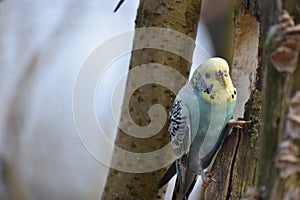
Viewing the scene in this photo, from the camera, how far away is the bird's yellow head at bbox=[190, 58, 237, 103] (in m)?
1.67

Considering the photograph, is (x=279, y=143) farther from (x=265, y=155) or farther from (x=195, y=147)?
(x=195, y=147)

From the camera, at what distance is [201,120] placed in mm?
1723

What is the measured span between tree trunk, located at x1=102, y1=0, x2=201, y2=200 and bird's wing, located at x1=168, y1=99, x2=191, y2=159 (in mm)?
174

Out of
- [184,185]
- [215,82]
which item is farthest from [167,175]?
[215,82]

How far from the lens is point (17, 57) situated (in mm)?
4418

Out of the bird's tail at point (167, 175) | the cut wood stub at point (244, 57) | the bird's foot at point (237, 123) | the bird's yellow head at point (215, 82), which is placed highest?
the cut wood stub at point (244, 57)

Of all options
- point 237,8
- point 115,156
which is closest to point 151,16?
point 237,8

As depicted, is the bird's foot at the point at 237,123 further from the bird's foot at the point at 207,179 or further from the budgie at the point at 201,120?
the bird's foot at the point at 207,179

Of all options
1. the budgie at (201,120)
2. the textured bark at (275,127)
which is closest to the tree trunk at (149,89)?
the budgie at (201,120)

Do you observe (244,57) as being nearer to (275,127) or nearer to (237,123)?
(237,123)

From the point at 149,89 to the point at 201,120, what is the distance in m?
0.26

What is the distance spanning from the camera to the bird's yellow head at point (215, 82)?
167 centimetres

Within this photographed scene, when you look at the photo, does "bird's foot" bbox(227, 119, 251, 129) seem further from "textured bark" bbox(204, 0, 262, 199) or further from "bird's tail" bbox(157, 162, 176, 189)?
"bird's tail" bbox(157, 162, 176, 189)

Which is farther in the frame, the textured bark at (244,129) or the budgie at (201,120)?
the budgie at (201,120)
